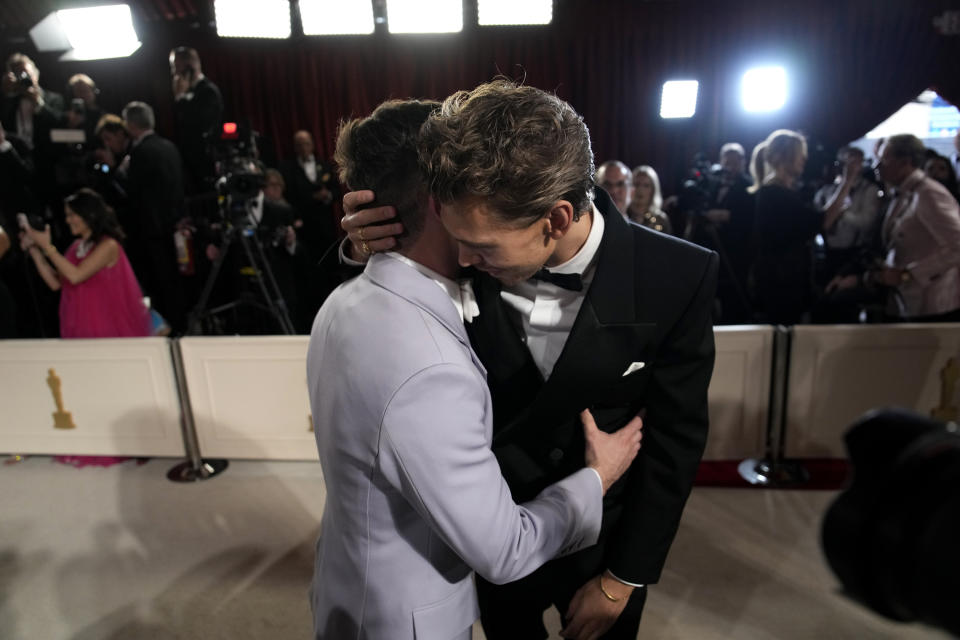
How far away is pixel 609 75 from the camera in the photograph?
277 inches

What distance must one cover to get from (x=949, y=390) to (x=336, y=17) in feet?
19.7

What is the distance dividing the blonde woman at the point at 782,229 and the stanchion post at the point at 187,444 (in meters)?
3.37

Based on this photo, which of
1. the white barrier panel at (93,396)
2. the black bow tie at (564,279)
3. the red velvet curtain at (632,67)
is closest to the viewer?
the black bow tie at (564,279)

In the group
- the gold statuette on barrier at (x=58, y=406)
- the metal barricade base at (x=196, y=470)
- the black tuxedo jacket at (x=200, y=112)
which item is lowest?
the metal barricade base at (x=196, y=470)

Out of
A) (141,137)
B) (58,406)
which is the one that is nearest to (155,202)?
(141,137)

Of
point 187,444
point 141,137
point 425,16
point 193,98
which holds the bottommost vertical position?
point 187,444

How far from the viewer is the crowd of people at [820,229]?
335cm

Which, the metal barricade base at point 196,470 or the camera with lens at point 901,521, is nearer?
the camera with lens at point 901,521

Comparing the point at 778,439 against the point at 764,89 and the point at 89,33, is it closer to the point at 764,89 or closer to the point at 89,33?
the point at 764,89

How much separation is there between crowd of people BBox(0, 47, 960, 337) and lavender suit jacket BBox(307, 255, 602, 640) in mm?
2218

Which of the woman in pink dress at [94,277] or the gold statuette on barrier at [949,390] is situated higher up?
the woman in pink dress at [94,277]

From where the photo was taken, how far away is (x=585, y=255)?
42.4 inches

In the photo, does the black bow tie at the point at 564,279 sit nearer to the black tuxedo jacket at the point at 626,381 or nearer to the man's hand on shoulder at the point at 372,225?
the black tuxedo jacket at the point at 626,381

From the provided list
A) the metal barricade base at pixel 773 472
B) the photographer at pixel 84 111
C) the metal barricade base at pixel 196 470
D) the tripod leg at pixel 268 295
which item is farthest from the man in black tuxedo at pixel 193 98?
the metal barricade base at pixel 773 472
